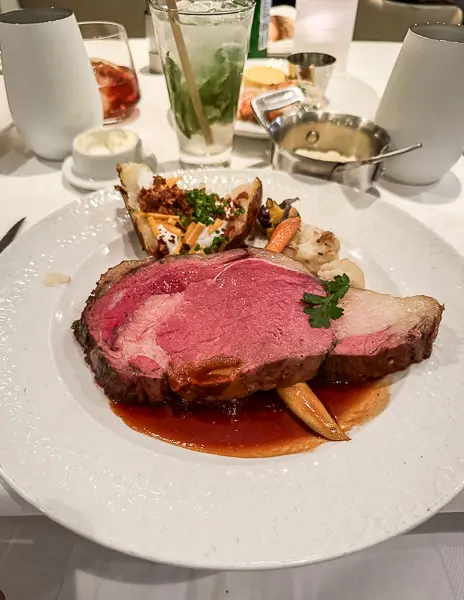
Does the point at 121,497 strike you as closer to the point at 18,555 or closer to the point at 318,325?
the point at 18,555

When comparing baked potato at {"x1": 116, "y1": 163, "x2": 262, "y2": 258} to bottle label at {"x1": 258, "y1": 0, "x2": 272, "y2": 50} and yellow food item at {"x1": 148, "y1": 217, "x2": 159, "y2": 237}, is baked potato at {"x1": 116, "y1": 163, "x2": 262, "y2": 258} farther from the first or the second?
bottle label at {"x1": 258, "y1": 0, "x2": 272, "y2": 50}

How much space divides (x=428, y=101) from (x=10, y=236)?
1.50 metres

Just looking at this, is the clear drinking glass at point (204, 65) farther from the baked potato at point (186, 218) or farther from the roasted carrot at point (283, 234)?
the roasted carrot at point (283, 234)

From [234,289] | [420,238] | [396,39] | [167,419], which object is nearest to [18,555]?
[167,419]

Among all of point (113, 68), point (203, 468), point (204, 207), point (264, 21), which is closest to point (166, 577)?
point (203, 468)

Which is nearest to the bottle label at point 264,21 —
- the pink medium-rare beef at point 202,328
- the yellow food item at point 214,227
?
the yellow food item at point 214,227

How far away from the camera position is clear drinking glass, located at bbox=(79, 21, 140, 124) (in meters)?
2.31

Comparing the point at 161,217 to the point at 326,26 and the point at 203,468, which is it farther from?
the point at 326,26

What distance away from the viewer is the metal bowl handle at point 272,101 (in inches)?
77.0

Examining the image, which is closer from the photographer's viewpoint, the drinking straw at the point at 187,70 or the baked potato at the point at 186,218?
the baked potato at the point at 186,218

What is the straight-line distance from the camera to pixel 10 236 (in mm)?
1609

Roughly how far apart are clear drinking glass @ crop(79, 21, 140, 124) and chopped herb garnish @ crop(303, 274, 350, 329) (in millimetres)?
1524

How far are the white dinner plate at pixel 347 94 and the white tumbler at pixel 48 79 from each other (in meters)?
0.99

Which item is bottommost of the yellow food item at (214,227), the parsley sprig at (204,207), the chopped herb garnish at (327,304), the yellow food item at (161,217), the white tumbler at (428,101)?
the chopped herb garnish at (327,304)
